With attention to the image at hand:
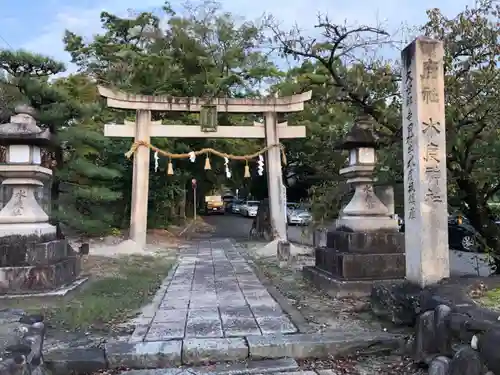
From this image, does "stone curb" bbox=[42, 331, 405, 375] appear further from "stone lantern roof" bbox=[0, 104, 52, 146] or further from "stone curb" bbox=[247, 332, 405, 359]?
"stone lantern roof" bbox=[0, 104, 52, 146]

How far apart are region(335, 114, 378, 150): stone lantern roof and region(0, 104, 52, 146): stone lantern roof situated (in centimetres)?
497

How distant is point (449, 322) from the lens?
3721mm

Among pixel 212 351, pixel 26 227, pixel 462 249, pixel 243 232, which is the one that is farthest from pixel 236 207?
pixel 212 351

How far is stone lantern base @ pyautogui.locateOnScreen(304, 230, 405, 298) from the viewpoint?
22.3 ft

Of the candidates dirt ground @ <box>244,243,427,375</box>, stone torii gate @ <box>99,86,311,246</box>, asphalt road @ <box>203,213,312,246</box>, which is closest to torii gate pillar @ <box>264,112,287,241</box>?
stone torii gate @ <box>99,86,311,246</box>

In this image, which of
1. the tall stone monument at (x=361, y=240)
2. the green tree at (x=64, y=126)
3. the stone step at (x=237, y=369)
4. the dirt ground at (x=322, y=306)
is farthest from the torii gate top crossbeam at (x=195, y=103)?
the stone step at (x=237, y=369)

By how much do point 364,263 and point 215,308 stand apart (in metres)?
2.39

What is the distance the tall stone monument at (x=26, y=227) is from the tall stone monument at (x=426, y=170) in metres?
5.09

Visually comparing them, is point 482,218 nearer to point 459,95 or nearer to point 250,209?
point 459,95

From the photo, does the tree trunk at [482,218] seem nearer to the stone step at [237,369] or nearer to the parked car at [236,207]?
the stone step at [237,369]

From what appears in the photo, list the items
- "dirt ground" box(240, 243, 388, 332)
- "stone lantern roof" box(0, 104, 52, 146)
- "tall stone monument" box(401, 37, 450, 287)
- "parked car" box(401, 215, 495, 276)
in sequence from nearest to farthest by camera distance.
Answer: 1. "tall stone monument" box(401, 37, 450, 287)
2. "dirt ground" box(240, 243, 388, 332)
3. "stone lantern roof" box(0, 104, 52, 146)
4. "parked car" box(401, 215, 495, 276)

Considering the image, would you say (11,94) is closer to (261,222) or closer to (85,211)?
(85,211)

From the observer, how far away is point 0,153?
10.4 metres

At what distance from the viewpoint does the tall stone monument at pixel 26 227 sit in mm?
6535
